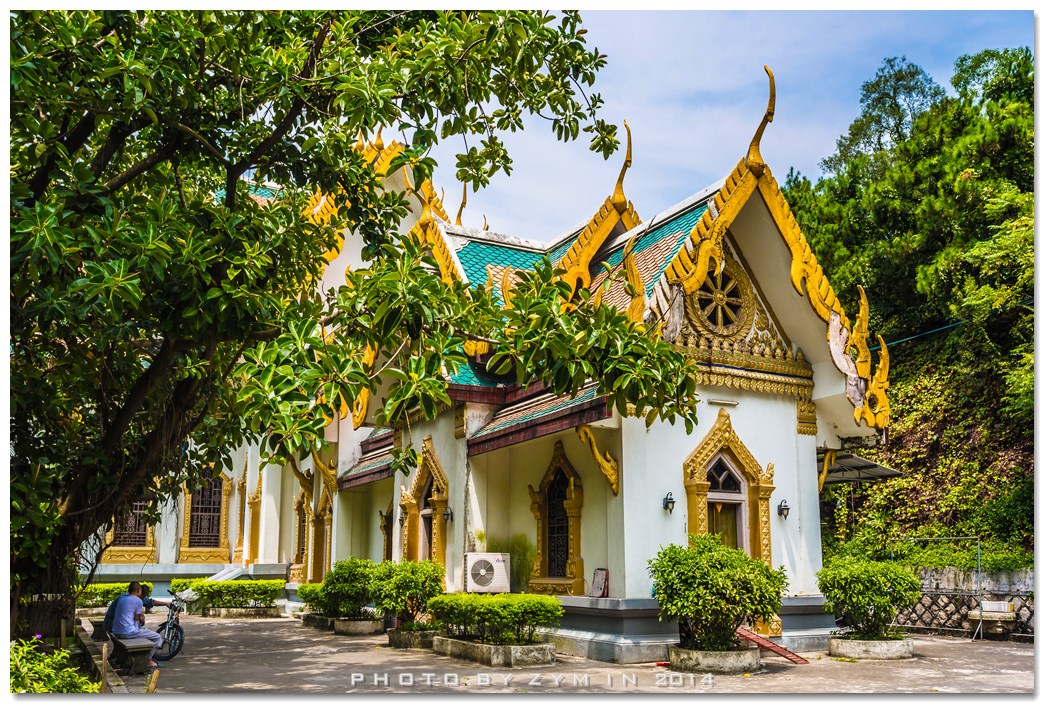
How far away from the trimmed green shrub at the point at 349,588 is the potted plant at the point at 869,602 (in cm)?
660

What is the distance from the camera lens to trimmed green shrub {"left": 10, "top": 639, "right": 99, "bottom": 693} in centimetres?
543

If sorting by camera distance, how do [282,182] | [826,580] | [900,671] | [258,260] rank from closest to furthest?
1. [258,260]
2. [282,182]
3. [900,671]
4. [826,580]

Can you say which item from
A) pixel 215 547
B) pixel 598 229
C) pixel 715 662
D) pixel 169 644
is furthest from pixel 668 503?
pixel 215 547

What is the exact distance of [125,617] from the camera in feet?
29.8

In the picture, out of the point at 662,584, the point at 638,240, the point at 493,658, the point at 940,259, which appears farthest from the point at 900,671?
the point at 940,259

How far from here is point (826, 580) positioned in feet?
35.8

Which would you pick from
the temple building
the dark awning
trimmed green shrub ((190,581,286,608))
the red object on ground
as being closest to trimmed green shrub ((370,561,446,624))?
the temple building

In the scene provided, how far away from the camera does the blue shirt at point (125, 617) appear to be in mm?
9070

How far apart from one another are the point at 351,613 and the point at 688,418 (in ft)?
31.0

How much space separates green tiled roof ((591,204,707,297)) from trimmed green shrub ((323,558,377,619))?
220 inches

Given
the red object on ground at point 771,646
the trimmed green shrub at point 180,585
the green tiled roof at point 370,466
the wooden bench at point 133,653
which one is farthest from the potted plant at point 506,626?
the trimmed green shrub at point 180,585

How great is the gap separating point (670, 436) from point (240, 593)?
1235 cm

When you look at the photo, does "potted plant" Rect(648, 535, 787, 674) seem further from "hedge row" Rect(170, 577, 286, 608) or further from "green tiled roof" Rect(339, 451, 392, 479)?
"hedge row" Rect(170, 577, 286, 608)

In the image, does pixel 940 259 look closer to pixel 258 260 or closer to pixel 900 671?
pixel 900 671
